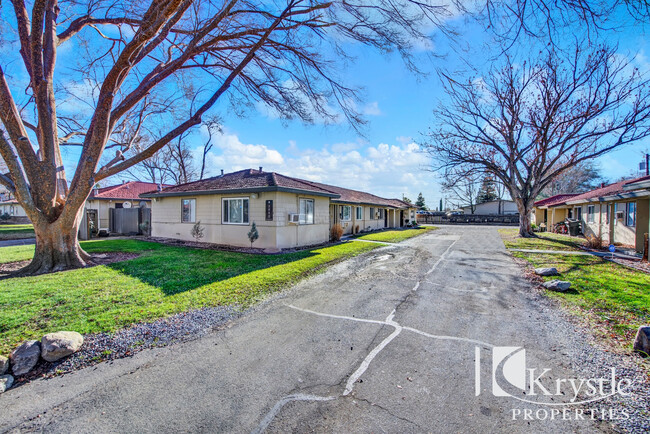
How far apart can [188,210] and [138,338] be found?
1168 centimetres

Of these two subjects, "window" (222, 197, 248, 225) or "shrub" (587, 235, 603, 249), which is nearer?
"window" (222, 197, 248, 225)

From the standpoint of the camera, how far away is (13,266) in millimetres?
8055

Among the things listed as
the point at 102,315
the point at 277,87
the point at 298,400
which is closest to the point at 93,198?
the point at 277,87

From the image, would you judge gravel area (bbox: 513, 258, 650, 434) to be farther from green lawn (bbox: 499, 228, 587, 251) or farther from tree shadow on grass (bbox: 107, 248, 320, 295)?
green lawn (bbox: 499, 228, 587, 251)

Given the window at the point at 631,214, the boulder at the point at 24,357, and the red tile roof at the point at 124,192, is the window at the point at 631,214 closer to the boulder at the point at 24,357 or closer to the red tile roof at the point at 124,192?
the boulder at the point at 24,357

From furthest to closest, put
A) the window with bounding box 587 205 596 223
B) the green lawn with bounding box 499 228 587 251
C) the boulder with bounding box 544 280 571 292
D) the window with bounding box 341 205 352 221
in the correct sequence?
1. the window with bounding box 341 205 352 221
2. the window with bounding box 587 205 596 223
3. the green lawn with bounding box 499 228 587 251
4. the boulder with bounding box 544 280 571 292

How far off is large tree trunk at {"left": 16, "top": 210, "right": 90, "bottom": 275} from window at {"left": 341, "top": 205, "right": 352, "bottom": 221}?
46.5 ft

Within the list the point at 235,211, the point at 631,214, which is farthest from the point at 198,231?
the point at 631,214

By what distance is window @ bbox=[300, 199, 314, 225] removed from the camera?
42.3ft

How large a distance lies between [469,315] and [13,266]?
12.2 meters

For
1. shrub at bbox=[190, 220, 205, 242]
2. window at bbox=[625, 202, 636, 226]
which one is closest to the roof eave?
shrub at bbox=[190, 220, 205, 242]

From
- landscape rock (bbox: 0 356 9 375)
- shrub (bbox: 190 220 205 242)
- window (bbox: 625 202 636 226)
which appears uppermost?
window (bbox: 625 202 636 226)

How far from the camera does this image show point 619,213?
1389 centimetres

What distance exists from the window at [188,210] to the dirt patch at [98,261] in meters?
3.95
